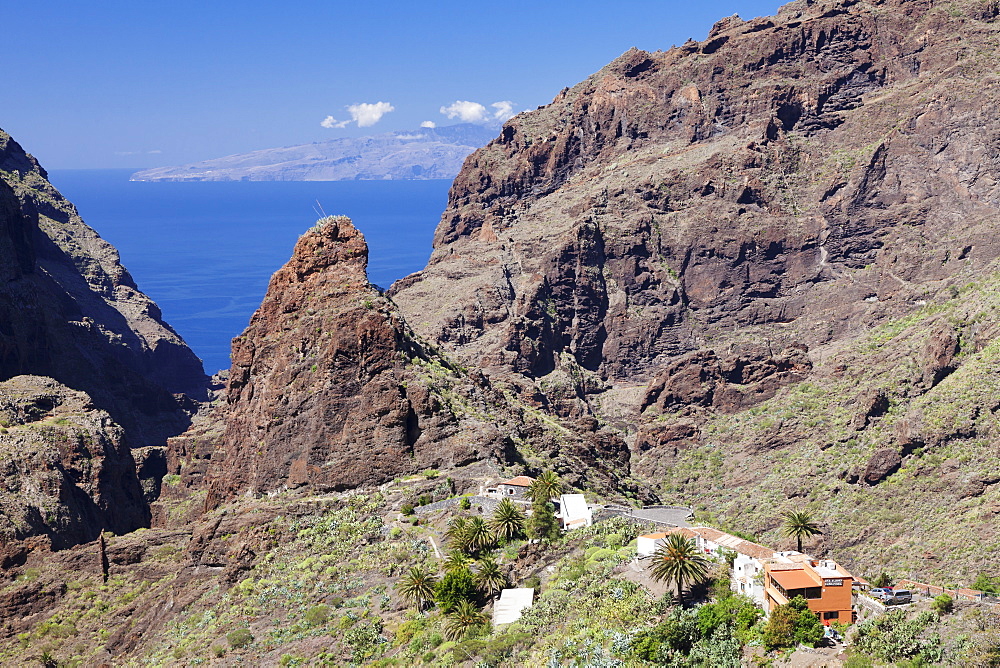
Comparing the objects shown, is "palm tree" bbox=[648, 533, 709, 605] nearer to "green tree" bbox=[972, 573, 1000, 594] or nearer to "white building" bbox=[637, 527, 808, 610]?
"white building" bbox=[637, 527, 808, 610]

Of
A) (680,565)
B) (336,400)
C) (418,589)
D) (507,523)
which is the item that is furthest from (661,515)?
(336,400)

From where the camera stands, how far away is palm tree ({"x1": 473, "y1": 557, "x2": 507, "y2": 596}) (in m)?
63.4

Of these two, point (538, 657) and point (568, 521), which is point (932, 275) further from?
point (538, 657)

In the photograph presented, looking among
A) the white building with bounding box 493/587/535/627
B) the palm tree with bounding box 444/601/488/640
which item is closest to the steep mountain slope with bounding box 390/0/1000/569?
the white building with bounding box 493/587/535/627

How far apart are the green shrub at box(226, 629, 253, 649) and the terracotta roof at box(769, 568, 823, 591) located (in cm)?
3203

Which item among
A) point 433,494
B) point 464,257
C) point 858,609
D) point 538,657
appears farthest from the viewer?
point 464,257

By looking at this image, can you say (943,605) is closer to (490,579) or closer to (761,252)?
(490,579)

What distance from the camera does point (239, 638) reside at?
6681 centimetres

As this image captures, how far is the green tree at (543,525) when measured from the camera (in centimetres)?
6888

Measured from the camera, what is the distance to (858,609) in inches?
2002

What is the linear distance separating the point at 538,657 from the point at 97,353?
116482 millimetres

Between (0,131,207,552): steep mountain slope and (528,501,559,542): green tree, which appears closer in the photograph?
(528,501,559,542): green tree

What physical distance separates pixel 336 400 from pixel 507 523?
849 inches

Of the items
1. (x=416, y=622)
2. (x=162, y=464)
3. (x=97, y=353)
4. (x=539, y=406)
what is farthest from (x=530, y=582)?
(x=97, y=353)
